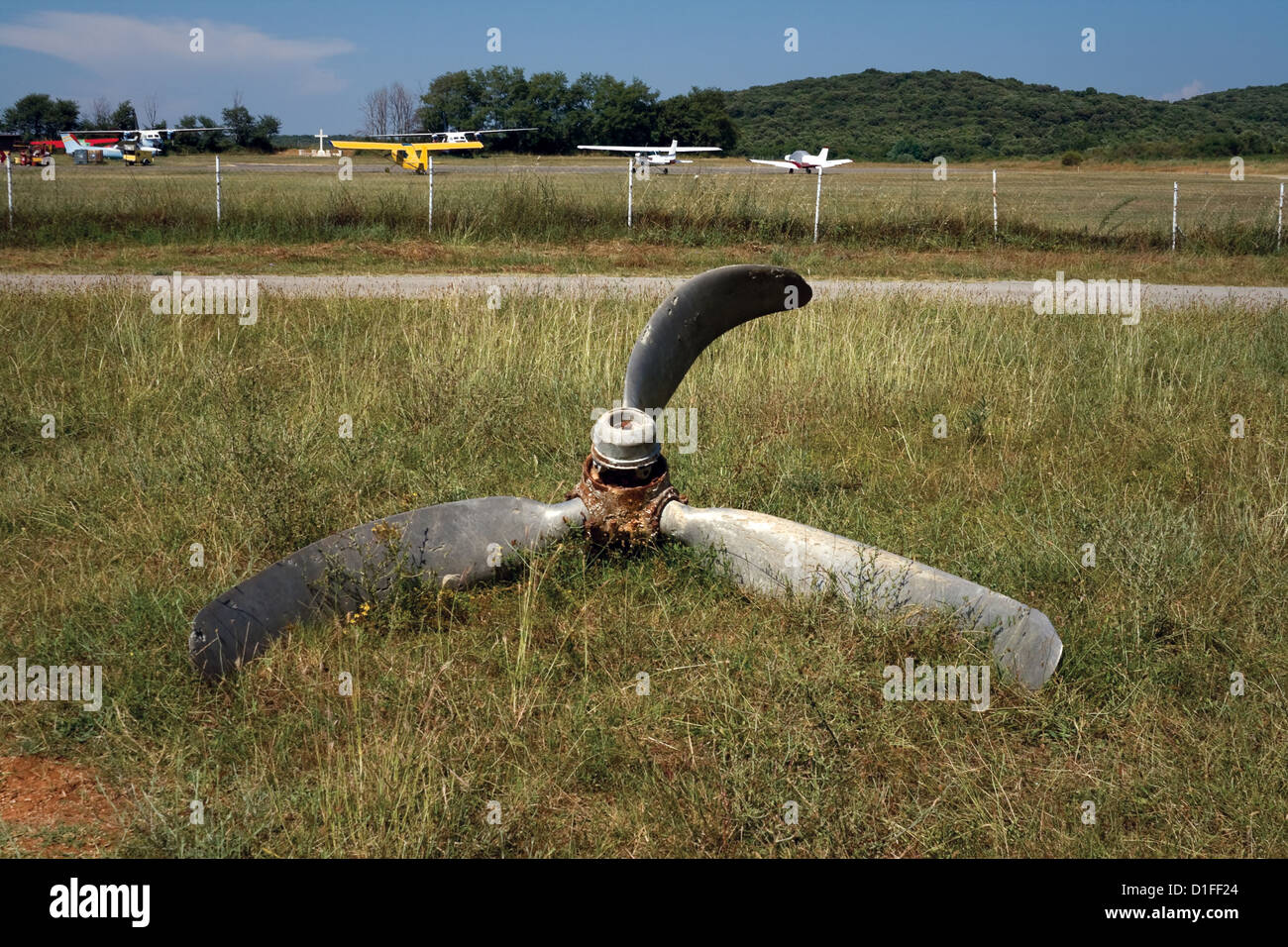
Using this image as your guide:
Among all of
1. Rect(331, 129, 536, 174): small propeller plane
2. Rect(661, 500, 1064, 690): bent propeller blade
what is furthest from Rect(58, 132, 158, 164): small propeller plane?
Rect(661, 500, 1064, 690): bent propeller blade

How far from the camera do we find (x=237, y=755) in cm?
341

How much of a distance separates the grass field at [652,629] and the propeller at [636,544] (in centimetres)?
13

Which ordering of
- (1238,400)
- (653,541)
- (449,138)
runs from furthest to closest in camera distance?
(449,138) → (1238,400) → (653,541)

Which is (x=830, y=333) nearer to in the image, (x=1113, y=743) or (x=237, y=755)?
(x=1113, y=743)

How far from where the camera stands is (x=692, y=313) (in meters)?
5.25

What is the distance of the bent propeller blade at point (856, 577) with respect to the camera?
384 centimetres

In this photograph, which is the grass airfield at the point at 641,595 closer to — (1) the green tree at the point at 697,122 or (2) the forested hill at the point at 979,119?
(2) the forested hill at the point at 979,119

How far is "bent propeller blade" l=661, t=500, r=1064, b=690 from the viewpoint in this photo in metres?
3.84

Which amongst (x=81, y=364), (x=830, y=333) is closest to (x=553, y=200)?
(x=830, y=333)

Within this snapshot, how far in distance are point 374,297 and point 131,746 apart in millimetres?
10055

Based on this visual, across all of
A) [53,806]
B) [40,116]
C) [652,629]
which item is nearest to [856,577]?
[652,629]

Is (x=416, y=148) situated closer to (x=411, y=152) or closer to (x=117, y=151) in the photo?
(x=411, y=152)

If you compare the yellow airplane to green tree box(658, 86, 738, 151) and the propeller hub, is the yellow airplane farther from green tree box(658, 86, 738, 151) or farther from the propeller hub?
the propeller hub

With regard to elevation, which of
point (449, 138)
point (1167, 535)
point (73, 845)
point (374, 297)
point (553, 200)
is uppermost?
point (449, 138)
